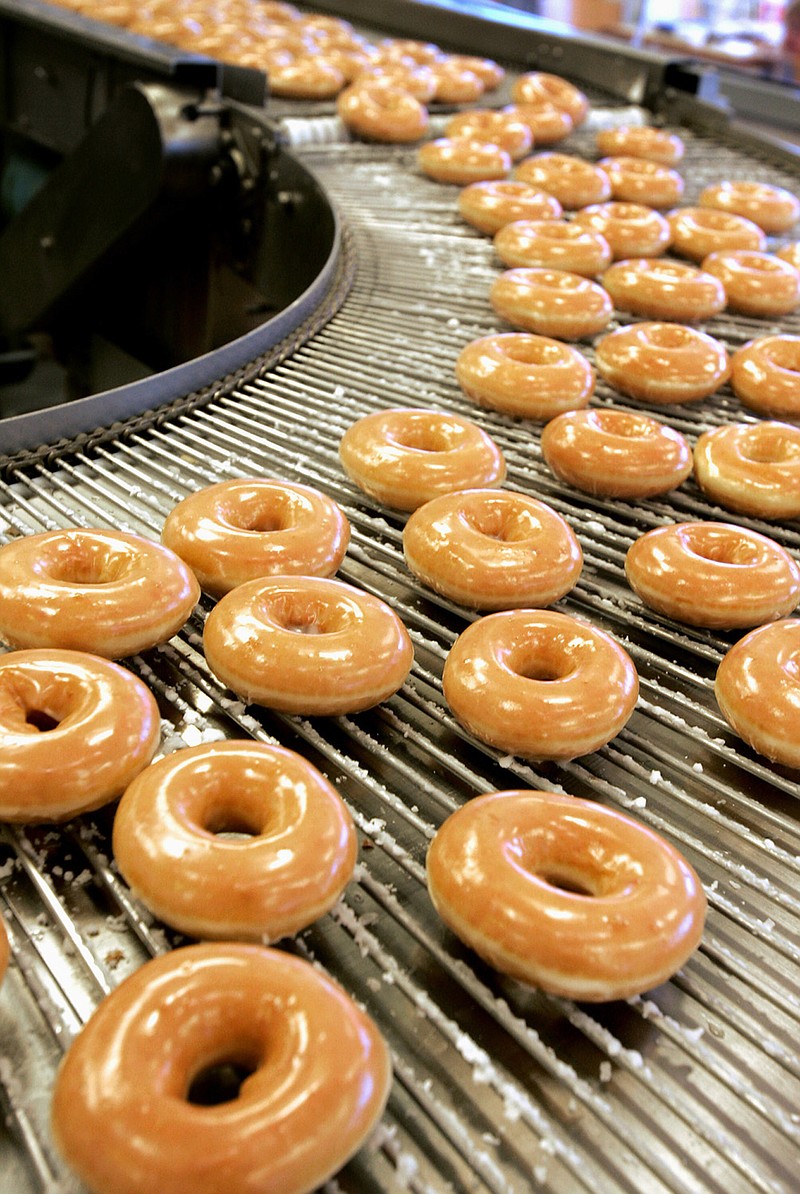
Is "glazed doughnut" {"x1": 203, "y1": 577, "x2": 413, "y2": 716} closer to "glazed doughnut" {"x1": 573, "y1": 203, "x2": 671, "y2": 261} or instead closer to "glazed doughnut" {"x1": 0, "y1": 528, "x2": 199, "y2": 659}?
"glazed doughnut" {"x1": 0, "y1": 528, "x2": 199, "y2": 659}

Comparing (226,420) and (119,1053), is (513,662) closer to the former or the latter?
(119,1053)

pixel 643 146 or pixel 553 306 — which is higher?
pixel 643 146

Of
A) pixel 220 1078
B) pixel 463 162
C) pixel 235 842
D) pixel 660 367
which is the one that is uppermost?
pixel 463 162

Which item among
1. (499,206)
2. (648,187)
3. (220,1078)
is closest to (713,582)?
(220,1078)

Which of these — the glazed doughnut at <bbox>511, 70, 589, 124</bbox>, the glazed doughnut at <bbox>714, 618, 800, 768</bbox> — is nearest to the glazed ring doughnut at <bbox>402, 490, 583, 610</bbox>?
the glazed doughnut at <bbox>714, 618, 800, 768</bbox>

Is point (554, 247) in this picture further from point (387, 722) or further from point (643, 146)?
point (387, 722)

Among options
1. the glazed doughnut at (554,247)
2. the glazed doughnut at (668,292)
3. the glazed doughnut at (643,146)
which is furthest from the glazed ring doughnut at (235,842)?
the glazed doughnut at (643,146)

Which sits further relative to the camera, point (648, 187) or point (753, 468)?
point (648, 187)

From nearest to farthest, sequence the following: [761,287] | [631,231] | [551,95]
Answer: [761,287] < [631,231] < [551,95]
